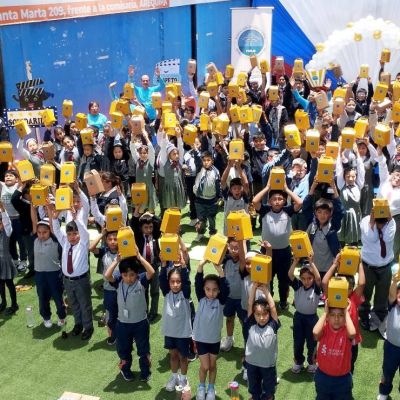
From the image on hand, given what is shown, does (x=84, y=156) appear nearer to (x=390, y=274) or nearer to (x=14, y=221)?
(x=14, y=221)

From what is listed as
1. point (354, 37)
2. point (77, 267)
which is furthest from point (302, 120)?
point (354, 37)

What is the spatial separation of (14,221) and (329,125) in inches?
172

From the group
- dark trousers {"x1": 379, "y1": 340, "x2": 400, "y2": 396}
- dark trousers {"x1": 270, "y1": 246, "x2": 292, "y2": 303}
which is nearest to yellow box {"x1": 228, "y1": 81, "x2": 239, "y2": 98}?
dark trousers {"x1": 270, "y1": 246, "x2": 292, "y2": 303}

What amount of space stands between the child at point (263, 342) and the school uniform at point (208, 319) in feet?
0.89

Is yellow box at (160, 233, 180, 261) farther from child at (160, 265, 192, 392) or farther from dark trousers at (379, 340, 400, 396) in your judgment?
dark trousers at (379, 340, 400, 396)

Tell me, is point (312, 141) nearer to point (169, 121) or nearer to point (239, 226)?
point (169, 121)

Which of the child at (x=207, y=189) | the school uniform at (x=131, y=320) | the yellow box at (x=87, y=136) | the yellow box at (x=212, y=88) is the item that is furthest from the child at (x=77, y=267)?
the yellow box at (x=212, y=88)

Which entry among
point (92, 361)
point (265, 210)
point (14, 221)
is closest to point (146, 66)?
point (14, 221)

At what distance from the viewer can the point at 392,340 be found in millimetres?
4594

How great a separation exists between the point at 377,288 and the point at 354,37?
8.97 metres

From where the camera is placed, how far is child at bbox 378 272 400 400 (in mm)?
4551

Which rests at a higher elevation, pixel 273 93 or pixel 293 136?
pixel 273 93

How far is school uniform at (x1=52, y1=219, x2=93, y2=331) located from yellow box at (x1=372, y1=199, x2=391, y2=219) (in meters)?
2.63

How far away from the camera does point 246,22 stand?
1428 centimetres
